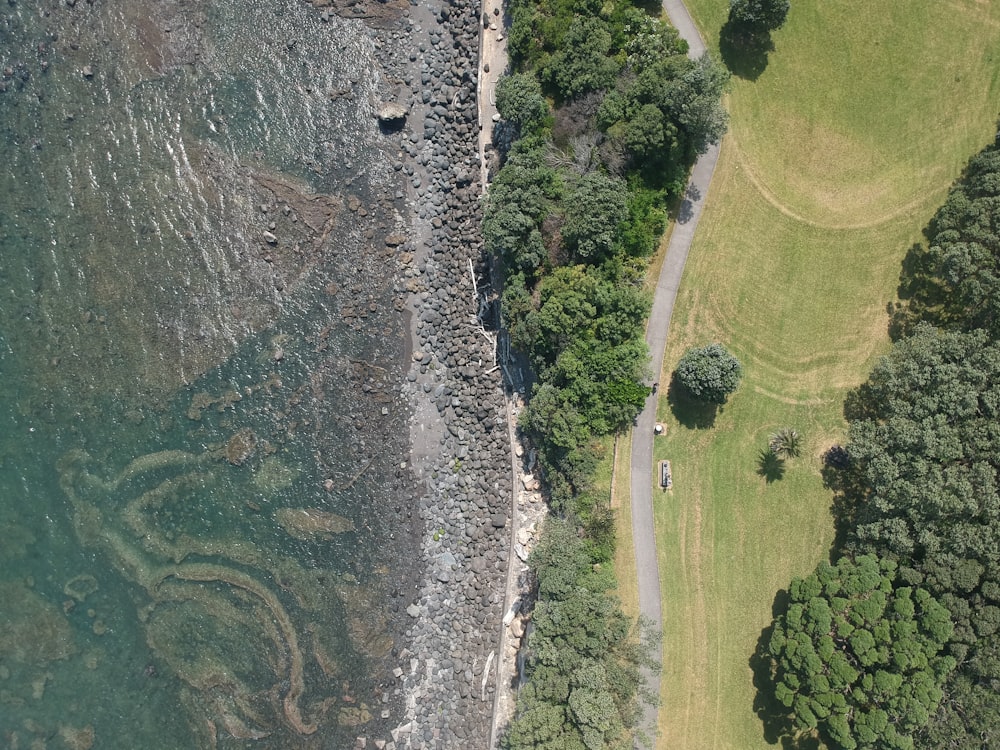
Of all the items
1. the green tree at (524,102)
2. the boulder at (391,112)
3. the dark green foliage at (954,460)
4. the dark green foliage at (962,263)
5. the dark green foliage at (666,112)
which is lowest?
the dark green foliage at (954,460)

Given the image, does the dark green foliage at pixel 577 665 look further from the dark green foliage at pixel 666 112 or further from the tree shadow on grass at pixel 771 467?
the dark green foliage at pixel 666 112

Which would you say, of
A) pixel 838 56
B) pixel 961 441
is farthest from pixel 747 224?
pixel 961 441

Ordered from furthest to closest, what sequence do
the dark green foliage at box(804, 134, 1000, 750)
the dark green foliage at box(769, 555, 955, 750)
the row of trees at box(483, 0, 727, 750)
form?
1. the row of trees at box(483, 0, 727, 750)
2. the dark green foliage at box(769, 555, 955, 750)
3. the dark green foliage at box(804, 134, 1000, 750)

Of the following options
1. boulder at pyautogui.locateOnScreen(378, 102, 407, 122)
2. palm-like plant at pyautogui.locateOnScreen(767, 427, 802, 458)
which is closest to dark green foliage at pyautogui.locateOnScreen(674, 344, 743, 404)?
palm-like plant at pyautogui.locateOnScreen(767, 427, 802, 458)

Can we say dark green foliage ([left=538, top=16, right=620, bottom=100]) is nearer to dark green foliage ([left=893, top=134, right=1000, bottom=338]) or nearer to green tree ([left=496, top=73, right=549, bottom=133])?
green tree ([left=496, top=73, right=549, bottom=133])

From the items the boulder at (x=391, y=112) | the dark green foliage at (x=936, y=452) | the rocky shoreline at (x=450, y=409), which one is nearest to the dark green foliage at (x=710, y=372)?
the dark green foliage at (x=936, y=452)
